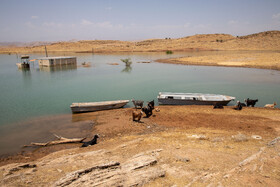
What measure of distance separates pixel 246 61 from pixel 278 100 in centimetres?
2818

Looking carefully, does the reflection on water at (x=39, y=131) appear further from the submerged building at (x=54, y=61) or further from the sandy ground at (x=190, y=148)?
the submerged building at (x=54, y=61)

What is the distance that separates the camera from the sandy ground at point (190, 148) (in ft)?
20.7

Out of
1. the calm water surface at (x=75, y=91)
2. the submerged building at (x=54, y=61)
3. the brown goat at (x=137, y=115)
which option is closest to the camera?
the brown goat at (x=137, y=115)

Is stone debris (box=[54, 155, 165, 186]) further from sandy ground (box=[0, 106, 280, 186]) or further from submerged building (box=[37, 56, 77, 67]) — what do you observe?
submerged building (box=[37, 56, 77, 67])

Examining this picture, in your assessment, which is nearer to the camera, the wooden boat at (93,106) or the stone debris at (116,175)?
the stone debris at (116,175)

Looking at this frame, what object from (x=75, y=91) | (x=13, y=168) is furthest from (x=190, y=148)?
(x=75, y=91)

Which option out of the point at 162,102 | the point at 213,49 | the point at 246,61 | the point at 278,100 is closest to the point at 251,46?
the point at 213,49

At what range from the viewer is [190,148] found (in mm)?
9070

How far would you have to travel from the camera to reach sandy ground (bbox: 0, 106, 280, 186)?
631 cm

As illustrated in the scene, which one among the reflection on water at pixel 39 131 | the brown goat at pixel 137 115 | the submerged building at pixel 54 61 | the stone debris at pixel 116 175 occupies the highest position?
the submerged building at pixel 54 61

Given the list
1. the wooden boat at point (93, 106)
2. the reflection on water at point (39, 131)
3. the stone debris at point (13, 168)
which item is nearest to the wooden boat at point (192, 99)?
the wooden boat at point (93, 106)

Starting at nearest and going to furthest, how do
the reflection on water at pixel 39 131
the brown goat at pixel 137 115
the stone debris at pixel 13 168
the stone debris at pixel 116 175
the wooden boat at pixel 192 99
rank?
the stone debris at pixel 116 175 → the stone debris at pixel 13 168 → the reflection on water at pixel 39 131 → the brown goat at pixel 137 115 → the wooden boat at pixel 192 99

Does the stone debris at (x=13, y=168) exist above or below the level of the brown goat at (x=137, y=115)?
above

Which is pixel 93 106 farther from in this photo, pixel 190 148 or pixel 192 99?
pixel 190 148
